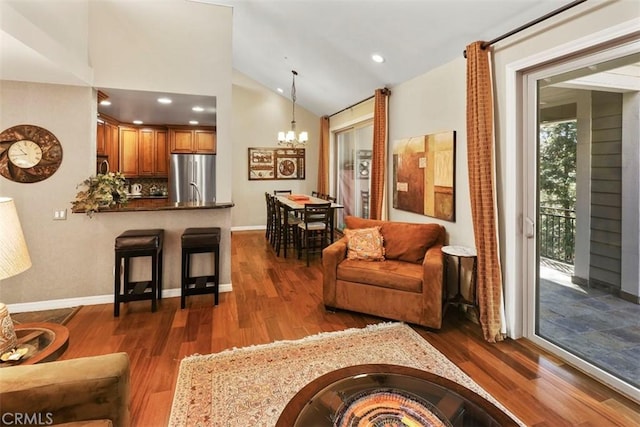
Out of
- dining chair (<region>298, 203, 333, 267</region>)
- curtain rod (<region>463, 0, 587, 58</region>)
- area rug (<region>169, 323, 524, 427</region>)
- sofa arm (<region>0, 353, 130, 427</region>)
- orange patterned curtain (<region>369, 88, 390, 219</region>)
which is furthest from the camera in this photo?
dining chair (<region>298, 203, 333, 267</region>)

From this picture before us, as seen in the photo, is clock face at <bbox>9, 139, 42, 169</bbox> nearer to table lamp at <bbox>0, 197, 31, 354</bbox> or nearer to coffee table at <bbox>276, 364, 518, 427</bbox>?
table lamp at <bbox>0, 197, 31, 354</bbox>

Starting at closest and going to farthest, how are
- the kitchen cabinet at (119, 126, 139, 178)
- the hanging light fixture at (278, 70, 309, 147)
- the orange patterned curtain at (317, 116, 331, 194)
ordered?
the hanging light fixture at (278, 70, 309, 147) < the kitchen cabinet at (119, 126, 139, 178) < the orange patterned curtain at (317, 116, 331, 194)

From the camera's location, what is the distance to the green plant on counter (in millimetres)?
3461

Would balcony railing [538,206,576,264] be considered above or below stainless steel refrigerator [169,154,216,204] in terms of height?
below

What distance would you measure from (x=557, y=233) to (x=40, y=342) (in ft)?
11.9

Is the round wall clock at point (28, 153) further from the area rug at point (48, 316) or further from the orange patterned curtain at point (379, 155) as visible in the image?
the orange patterned curtain at point (379, 155)

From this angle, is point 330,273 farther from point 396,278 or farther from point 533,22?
point 533,22

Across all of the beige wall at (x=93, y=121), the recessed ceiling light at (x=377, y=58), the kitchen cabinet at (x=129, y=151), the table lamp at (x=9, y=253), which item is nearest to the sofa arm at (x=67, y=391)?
the table lamp at (x=9, y=253)

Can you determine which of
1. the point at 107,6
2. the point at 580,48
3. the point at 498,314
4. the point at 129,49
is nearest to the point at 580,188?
the point at 580,48

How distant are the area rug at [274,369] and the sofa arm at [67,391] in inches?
27.0

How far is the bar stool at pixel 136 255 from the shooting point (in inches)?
130

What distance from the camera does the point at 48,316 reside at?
133 inches

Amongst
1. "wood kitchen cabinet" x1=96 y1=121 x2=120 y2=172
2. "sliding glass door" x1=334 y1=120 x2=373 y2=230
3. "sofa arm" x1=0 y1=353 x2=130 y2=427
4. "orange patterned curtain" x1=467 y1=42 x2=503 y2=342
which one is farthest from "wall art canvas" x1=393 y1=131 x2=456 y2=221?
"wood kitchen cabinet" x1=96 y1=121 x2=120 y2=172

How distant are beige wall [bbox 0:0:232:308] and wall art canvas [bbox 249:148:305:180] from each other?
14.3 ft
